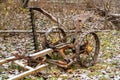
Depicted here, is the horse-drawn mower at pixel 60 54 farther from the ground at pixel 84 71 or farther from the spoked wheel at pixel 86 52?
the ground at pixel 84 71

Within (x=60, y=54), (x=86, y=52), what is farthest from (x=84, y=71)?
(x=60, y=54)

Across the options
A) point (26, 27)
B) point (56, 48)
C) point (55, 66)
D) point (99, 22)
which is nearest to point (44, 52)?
point (56, 48)

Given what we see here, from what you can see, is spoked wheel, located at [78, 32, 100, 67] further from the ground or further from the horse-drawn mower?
the ground

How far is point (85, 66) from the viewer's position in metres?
7.95

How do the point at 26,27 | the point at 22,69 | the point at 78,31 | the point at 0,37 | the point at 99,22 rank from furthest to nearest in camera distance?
the point at 99,22
the point at 26,27
the point at 0,37
the point at 78,31
the point at 22,69

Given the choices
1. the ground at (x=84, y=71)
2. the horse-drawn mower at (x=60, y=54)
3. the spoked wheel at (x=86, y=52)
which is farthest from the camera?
the spoked wheel at (x=86, y=52)

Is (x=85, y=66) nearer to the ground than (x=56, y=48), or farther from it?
nearer to the ground

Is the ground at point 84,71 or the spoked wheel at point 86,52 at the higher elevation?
the spoked wheel at point 86,52

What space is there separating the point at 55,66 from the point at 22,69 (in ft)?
A: 2.98

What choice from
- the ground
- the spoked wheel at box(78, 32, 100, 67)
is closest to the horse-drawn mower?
the spoked wheel at box(78, 32, 100, 67)

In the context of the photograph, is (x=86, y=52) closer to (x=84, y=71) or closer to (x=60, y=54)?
(x=84, y=71)

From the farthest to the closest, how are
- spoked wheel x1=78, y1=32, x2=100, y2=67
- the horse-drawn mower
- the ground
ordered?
1. spoked wheel x1=78, y1=32, x2=100, y2=67
2. the ground
3. the horse-drawn mower

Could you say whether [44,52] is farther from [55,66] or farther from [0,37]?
[0,37]

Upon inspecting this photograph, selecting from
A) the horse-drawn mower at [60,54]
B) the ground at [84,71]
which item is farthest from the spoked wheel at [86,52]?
the ground at [84,71]
